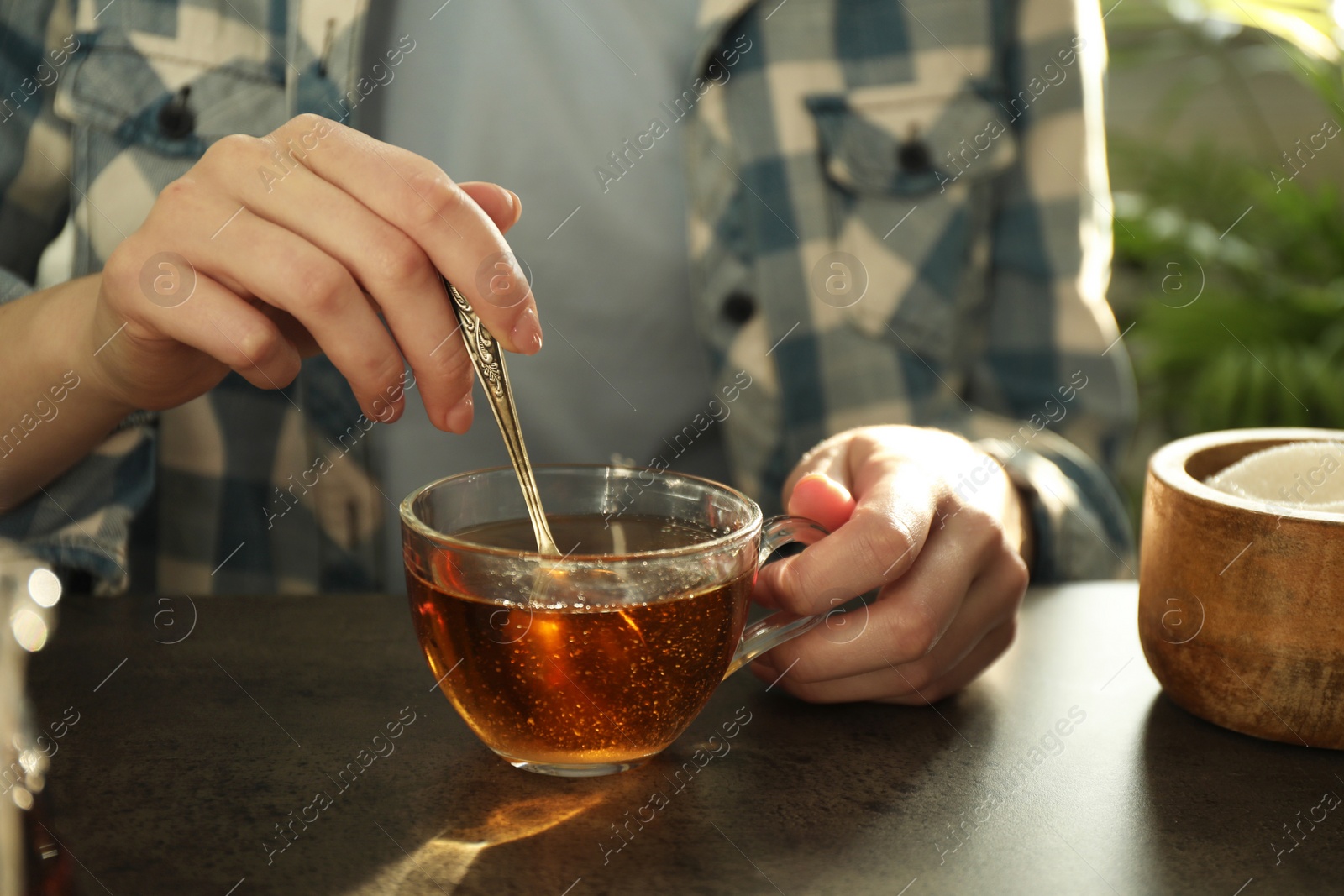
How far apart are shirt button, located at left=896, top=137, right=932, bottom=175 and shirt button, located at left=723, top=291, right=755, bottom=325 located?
21cm

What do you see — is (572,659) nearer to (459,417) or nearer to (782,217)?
(459,417)

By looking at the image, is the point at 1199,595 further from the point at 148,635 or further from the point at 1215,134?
the point at 1215,134

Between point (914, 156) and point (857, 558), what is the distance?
68cm

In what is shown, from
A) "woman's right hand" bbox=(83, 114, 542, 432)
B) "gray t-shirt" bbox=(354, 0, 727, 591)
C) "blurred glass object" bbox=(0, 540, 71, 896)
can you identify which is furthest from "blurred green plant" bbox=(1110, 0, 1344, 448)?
"blurred glass object" bbox=(0, 540, 71, 896)

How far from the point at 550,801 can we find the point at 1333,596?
36 cm

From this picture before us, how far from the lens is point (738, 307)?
3.47 feet

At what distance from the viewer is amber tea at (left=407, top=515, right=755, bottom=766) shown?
448mm

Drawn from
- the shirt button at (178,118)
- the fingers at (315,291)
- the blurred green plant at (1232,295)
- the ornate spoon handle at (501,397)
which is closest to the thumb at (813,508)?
the ornate spoon handle at (501,397)

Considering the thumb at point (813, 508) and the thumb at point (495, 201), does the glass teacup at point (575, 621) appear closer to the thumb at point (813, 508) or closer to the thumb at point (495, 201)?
the thumb at point (813, 508)

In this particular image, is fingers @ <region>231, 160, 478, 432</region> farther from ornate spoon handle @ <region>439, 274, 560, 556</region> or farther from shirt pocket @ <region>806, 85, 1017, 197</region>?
shirt pocket @ <region>806, 85, 1017, 197</region>

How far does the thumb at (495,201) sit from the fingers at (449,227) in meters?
0.05

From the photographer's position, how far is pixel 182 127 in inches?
38.6

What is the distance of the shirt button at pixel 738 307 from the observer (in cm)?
105

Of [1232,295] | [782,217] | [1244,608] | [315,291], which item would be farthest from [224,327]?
[1232,295]
